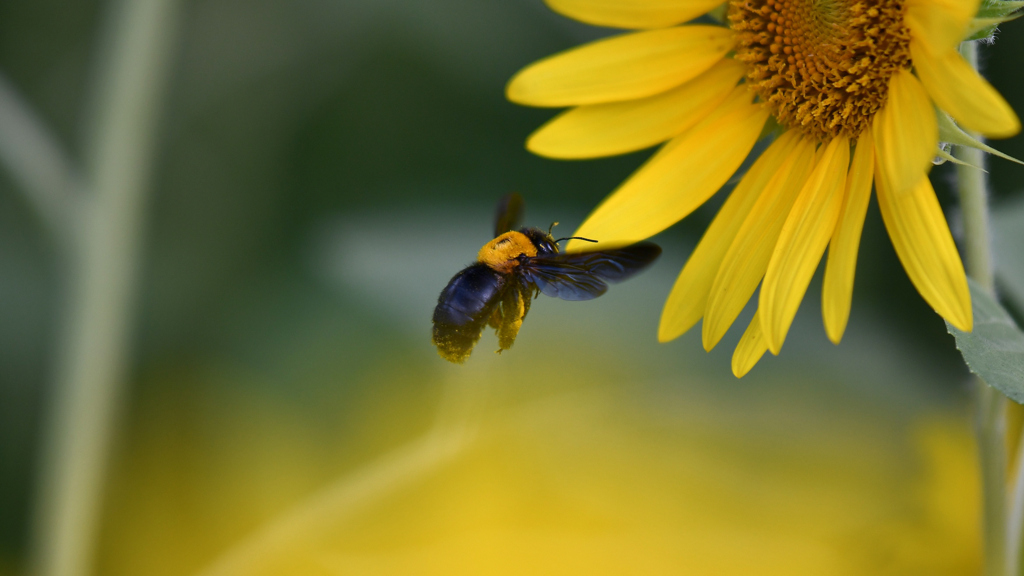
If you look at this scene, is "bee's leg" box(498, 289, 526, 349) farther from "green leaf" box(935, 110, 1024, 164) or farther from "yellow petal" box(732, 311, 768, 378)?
"green leaf" box(935, 110, 1024, 164)

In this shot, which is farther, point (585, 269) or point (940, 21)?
point (585, 269)

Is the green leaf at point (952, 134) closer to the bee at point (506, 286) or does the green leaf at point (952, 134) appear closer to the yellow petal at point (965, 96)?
the yellow petal at point (965, 96)

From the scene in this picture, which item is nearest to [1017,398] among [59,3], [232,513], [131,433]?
[232,513]

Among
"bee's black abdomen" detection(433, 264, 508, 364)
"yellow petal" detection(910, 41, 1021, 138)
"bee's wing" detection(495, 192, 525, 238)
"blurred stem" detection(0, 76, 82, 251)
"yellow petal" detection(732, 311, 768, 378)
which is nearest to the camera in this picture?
"yellow petal" detection(910, 41, 1021, 138)

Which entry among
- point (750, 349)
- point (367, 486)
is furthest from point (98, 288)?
point (750, 349)

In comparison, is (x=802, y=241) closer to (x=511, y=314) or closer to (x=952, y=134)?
(x=952, y=134)

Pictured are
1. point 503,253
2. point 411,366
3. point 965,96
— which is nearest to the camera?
point 965,96

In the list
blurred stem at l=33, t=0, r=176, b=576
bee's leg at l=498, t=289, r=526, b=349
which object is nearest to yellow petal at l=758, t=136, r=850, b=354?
bee's leg at l=498, t=289, r=526, b=349
